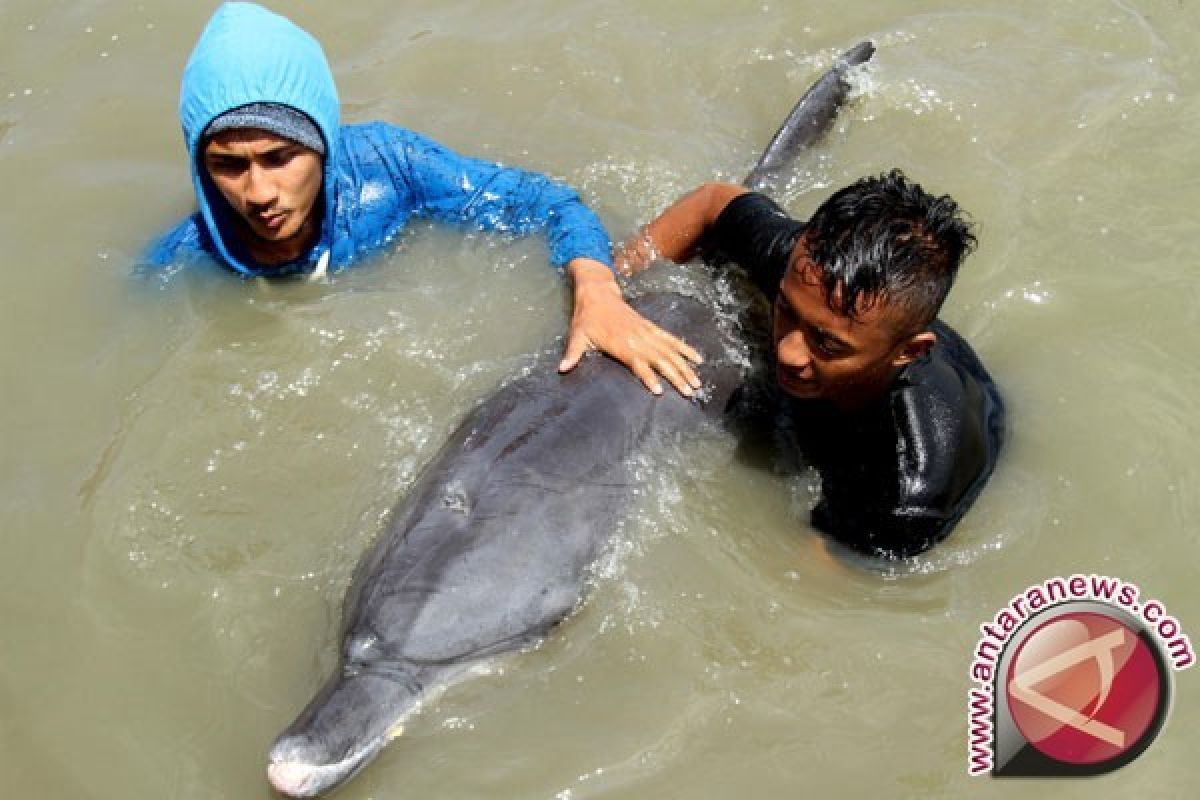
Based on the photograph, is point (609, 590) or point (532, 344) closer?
point (609, 590)

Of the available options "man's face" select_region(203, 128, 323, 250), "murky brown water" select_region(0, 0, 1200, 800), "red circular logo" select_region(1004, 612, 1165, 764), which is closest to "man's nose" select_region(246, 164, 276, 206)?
"man's face" select_region(203, 128, 323, 250)

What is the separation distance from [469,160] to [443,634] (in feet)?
6.78

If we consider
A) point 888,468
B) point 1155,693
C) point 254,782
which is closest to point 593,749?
point 254,782

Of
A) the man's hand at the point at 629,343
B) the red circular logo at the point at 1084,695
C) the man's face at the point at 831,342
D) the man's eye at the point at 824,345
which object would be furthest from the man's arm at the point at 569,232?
the red circular logo at the point at 1084,695

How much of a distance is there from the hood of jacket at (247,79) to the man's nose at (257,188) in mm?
202

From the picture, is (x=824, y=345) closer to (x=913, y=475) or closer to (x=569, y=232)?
(x=913, y=475)

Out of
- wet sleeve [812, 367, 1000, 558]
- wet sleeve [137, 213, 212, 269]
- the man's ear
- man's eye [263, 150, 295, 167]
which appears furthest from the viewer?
wet sleeve [137, 213, 212, 269]

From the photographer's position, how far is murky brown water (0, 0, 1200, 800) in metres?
3.07

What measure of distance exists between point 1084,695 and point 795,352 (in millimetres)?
1121

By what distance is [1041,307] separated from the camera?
14.0 ft

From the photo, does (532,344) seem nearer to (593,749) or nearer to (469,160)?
(469,160)

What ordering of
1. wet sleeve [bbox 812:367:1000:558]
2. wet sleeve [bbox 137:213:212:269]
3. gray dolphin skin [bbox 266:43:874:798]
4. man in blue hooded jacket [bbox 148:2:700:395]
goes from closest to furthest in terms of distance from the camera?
1. gray dolphin skin [bbox 266:43:874:798]
2. wet sleeve [bbox 812:367:1000:558]
3. man in blue hooded jacket [bbox 148:2:700:395]
4. wet sleeve [bbox 137:213:212:269]

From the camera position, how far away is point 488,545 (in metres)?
3.12

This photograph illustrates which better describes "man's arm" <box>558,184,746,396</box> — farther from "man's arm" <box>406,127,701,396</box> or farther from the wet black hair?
the wet black hair
